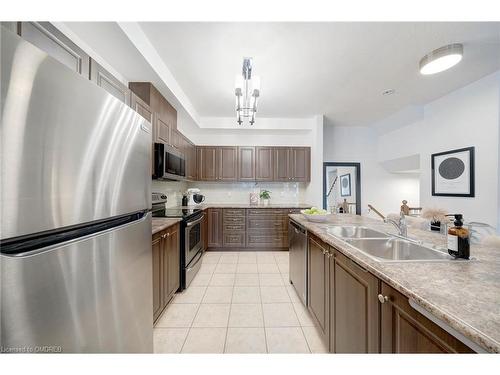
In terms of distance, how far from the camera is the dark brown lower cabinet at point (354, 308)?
879 millimetres

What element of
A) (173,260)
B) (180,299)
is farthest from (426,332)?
(180,299)

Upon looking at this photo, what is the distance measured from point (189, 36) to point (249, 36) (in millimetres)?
578

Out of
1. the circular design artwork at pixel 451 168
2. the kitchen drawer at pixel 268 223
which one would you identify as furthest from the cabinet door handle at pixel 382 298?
the circular design artwork at pixel 451 168

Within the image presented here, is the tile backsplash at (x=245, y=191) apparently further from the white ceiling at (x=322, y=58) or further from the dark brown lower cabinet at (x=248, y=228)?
the white ceiling at (x=322, y=58)

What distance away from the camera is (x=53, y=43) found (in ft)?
3.36

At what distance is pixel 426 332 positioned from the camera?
636mm

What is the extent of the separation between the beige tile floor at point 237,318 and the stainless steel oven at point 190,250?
15cm

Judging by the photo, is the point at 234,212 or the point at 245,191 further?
the point at 245,191

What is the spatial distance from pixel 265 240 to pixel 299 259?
6.15 ft

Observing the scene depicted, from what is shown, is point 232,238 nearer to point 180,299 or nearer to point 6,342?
point 180,299

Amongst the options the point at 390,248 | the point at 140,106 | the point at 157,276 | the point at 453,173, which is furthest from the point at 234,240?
the point at 453,173

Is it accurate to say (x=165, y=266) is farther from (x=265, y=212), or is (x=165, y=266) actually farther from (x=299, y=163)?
(x=299, y=163)

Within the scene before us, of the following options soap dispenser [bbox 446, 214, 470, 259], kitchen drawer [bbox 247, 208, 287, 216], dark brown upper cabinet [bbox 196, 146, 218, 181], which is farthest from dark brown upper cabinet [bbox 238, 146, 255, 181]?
soap dispenser [bbox 446, 214, 470, 259]
